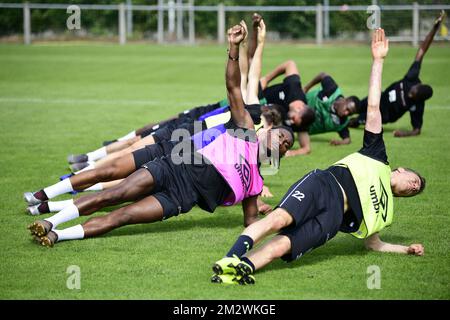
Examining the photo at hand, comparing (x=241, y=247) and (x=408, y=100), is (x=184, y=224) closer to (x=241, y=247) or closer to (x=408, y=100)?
(x=241, y=247)

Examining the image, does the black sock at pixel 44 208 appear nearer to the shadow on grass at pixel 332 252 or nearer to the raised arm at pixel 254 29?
the shadow on grass at pixel 332 252

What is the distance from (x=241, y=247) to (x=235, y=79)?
1851mm

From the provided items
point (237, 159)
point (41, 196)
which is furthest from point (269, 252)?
point (41, 196)

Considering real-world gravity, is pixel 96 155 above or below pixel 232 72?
below

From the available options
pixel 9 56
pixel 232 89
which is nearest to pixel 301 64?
pixel 9 56

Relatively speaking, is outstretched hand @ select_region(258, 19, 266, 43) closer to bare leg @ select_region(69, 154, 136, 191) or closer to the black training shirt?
bare leg @ select_region(69, 154, 136, 191)

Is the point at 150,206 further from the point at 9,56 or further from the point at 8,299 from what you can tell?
the point at 9,56

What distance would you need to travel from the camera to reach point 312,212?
7184mm

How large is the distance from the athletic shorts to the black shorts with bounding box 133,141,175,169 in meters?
1.12

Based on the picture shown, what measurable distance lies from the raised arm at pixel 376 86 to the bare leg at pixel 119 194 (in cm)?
225

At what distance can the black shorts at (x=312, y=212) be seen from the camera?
7.08 metres

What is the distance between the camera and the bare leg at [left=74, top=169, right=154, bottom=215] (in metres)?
8.04

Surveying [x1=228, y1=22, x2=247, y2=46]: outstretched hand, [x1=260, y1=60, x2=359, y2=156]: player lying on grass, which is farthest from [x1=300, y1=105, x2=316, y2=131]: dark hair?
[x1=228, y1=22, x2=247, y2=46]: outstretched hand

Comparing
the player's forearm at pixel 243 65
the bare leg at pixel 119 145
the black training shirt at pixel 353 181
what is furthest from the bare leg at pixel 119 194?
the bare leg at pixel 119 145
